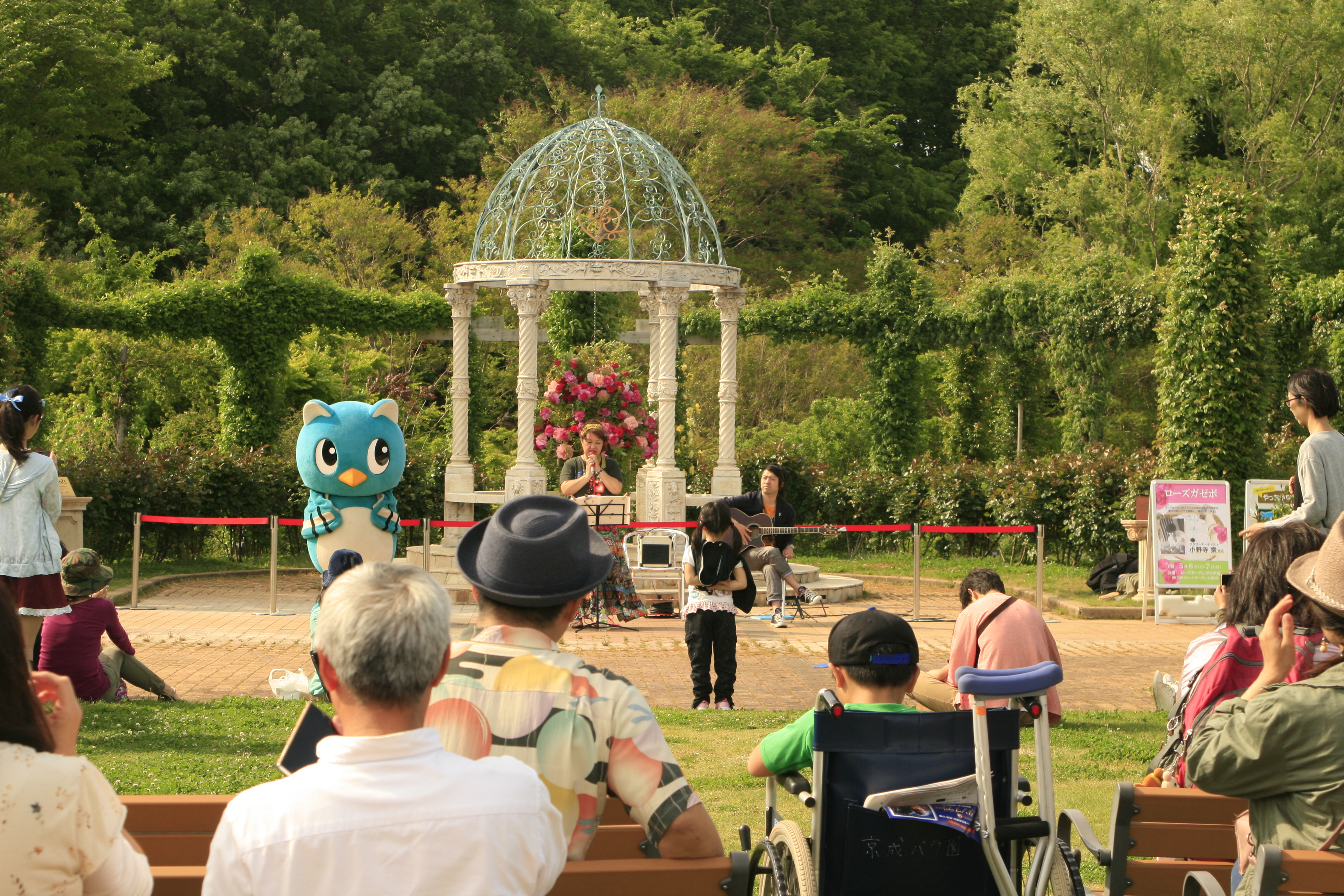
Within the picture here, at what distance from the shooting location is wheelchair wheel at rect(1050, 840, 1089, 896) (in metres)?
3.49

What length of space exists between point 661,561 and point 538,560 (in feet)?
36.2

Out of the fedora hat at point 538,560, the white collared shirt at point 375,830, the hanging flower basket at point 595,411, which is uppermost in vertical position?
the hanging flower basket at point 595,411

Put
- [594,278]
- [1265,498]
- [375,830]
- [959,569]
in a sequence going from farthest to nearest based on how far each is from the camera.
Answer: [959,569] < [594,278] < [1265,498] < [375,830]

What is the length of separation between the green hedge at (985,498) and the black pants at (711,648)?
33.3 feet

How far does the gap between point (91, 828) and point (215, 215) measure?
3021 cm

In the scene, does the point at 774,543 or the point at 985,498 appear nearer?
the point at 774,543

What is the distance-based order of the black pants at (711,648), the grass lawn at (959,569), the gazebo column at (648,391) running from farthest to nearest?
the gazebo column at (648,391) → the grass lawn at (959,569) → the black pants at (711,648)

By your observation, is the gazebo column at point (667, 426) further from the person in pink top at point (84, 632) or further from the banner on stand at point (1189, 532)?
the person in pink top at point (84, 632)

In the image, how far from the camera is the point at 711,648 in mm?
8242

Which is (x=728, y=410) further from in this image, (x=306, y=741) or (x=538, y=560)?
(x=306, y=741)

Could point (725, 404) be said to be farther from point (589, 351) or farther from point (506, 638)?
point (506, 638)

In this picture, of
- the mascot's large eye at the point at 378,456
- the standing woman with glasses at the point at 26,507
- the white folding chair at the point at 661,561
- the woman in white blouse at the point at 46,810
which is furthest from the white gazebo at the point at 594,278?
the woman in white blouse at the point at 46,810

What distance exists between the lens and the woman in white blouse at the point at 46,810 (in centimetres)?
218

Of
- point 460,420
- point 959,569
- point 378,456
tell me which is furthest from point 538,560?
point 959,569
